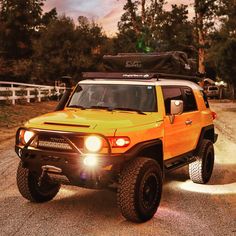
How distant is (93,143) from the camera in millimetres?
5754

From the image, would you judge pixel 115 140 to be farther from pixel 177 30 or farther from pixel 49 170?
pixel 177 30

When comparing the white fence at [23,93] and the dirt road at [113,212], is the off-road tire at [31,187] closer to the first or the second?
the dirt road at [113,212]

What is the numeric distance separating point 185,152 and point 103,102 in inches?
66.6

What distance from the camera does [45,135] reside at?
19.7ft

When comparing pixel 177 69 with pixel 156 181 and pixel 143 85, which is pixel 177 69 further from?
pixel 156 181

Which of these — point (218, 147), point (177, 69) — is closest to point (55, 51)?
point (218, 147)

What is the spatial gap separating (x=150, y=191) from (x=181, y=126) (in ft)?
5.19

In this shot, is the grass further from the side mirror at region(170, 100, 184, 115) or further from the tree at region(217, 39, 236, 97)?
the tree at region(217, 39, 236, 97)

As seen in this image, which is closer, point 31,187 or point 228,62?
point 31,187

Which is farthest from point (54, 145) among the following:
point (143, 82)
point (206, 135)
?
point (206, 135)

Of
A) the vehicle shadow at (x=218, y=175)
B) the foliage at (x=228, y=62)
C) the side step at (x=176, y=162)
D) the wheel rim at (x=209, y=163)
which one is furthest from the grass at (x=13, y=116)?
the foliage at (x=228, y=62)

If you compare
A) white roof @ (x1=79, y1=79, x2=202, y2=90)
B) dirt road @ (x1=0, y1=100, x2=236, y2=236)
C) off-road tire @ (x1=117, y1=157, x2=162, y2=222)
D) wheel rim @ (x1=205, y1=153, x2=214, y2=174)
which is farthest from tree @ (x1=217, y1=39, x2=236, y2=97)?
off-road tire @ (x1=117, y1=157, x2=162, y2=222)

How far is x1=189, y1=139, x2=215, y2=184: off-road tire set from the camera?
26.6 ft

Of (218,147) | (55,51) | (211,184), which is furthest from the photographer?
(55,51)
